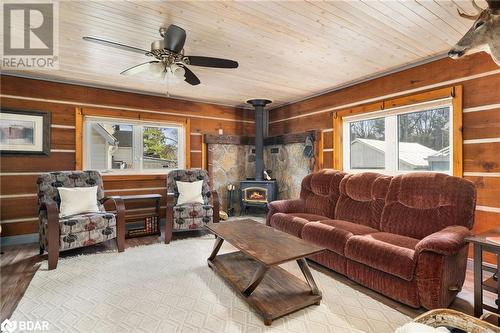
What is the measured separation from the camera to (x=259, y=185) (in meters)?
5.02

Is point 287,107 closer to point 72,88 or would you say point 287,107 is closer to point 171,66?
point 171,66

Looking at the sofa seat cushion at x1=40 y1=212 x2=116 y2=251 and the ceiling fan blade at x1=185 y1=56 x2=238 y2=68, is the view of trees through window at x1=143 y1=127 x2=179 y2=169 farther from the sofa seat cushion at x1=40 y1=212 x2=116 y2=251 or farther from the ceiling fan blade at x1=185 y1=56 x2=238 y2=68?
the ceiling fan blade at x1=185 y1=56 x2=238 y2=68

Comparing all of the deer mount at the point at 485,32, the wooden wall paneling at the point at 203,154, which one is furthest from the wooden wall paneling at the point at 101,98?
the deer mount at the point at 485,32

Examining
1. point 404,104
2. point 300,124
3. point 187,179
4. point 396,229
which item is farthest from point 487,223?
point 187,179

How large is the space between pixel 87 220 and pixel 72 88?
228 cm

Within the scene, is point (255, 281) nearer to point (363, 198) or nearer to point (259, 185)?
point (363, 198)

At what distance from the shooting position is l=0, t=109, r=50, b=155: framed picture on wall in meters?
3.51

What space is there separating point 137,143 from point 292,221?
3.20 metres

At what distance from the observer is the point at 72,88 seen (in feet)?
13.0

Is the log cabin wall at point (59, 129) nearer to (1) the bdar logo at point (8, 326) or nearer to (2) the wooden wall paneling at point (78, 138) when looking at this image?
(2) the wooden wall paneling at point (78, 138)

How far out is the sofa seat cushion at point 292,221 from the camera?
10.1 feet

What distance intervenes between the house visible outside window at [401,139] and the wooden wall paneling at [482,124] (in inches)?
7.5

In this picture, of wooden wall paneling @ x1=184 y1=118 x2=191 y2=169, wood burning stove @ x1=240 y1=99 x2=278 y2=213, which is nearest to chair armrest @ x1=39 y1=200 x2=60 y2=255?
wooden wall paneling @ x1=184 y1=118 x2=191 y2=169

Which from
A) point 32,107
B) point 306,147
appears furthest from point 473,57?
point 32,107
